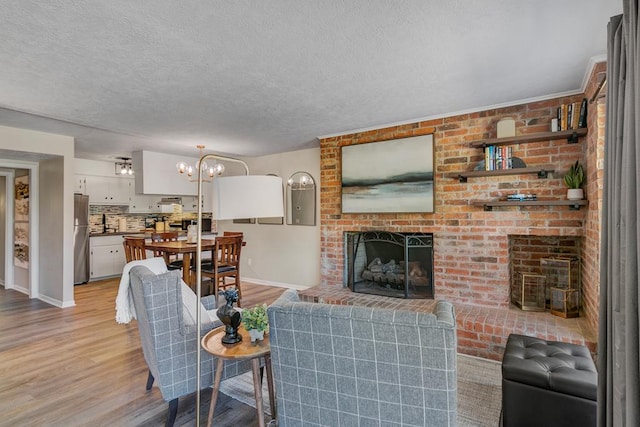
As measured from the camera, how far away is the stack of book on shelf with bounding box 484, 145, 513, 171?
3.32 meters

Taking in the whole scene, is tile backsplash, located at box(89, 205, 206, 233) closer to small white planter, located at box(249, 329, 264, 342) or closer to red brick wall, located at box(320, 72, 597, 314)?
red brick wall, located at box(320, 72, 597, 314)

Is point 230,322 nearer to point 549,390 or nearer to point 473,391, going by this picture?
point 549,390

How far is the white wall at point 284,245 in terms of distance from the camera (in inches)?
208

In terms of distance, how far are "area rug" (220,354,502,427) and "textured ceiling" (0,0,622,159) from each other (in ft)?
7.71

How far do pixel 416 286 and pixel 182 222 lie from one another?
217 inches

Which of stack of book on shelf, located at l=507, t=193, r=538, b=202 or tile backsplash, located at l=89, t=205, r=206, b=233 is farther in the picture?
tile backsplash, located at l=89, t=205, r=206, b=233

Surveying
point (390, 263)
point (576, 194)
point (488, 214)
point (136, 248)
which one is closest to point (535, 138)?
point (576, 194)

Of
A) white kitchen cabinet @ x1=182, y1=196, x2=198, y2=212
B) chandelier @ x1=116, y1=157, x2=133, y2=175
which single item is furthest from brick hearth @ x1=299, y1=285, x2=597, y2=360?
white kitchen cabinet @ x1=182, y1=196, x2=198, y2=212

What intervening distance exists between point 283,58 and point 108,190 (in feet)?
19.4

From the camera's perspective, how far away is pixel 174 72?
2.51 metres

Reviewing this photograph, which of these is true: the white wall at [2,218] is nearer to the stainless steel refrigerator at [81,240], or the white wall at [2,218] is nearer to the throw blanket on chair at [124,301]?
the stainless steel refrigerator at [81,240]

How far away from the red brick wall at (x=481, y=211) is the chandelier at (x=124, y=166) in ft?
15.9

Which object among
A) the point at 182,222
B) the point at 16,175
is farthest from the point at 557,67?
the point at 16,175

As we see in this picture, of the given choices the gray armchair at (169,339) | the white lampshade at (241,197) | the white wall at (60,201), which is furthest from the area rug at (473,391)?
the white wall at (60,201)
